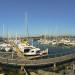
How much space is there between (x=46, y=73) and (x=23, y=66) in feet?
17.9

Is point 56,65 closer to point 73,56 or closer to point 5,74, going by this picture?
point 73,56

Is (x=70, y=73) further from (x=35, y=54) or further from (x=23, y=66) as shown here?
(x=35, y=54)

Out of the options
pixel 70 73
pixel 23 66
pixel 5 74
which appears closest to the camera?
pixel 5 74

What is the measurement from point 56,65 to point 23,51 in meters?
16.1

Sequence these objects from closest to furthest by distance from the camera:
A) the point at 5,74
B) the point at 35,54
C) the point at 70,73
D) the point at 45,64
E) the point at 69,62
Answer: the point at 5,74, the point at 70,73, the point at 45,64, the point at 69,62, the point at 35,54

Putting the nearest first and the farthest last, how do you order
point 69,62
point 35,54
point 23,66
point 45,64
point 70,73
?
1. point 70,73
2. point 23,66
3. point 45,64
4. point 69,62
5. point 35,54

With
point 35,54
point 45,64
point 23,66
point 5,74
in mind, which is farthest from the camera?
point 35,54

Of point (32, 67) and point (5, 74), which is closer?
point (5, 74)

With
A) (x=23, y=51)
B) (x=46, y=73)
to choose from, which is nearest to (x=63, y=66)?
(x=46, y=73)

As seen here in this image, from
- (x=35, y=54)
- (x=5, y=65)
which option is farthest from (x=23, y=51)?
(x=5, y=65)

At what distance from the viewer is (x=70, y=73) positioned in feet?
123

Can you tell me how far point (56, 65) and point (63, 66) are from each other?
1.40 meters

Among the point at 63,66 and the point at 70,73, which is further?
the point at 63,66

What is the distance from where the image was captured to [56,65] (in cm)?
4419
